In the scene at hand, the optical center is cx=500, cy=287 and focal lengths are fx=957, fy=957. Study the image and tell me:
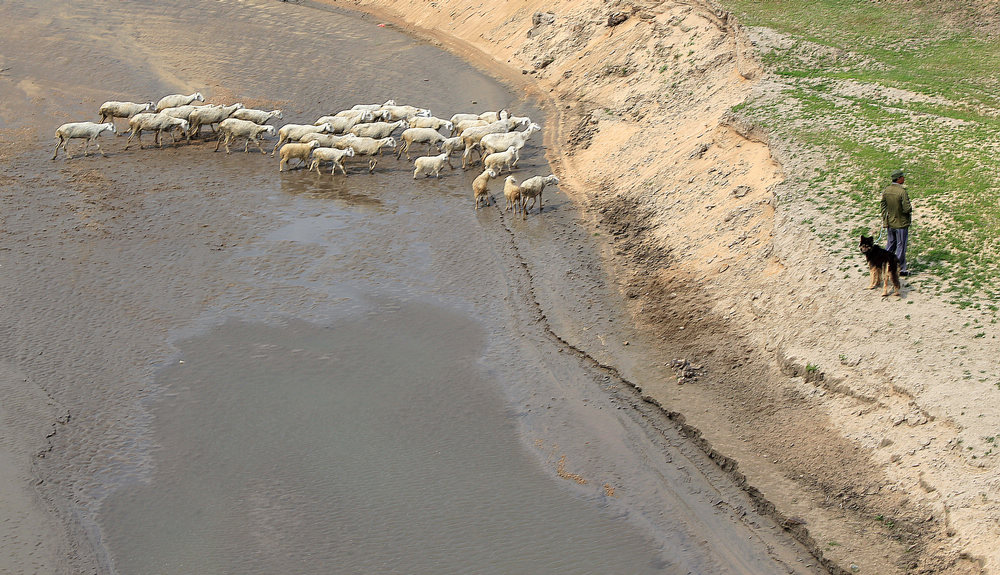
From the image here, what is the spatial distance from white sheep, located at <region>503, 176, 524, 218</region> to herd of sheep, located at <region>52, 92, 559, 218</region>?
622 millimetres

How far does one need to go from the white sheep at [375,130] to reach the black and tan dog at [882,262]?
48.5 feet

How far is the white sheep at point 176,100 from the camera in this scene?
91.4 feet

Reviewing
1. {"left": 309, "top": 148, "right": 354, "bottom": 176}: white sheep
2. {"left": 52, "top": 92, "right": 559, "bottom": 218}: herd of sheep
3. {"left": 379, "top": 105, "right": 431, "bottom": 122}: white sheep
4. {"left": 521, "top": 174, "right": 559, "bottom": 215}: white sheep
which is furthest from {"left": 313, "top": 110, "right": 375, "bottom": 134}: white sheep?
{"left": 521, "top": 174, "right": 559, "bottom": 215}: white sheep

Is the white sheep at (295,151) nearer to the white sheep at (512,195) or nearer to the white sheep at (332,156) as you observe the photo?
the white sheep at (332,156)

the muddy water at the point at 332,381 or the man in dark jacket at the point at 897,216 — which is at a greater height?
the man in dark jacket at the point at 897,216

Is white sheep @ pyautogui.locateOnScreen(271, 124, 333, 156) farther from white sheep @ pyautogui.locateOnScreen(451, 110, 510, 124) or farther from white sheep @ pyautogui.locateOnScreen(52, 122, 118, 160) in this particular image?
white sheep @ pyautogui.locateOnScreen(52, 122, 118, 160)

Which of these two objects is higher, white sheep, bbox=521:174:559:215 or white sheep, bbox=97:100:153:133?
white sheep, bbox=97:100:153:133

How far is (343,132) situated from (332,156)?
8.75 ft

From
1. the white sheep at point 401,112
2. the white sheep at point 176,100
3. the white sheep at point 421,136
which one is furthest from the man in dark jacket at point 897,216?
the white sheep at point 176,100

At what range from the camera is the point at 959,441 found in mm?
11805

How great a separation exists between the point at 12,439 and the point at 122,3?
30812 millimetres

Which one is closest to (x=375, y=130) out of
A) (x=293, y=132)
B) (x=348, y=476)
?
(x=293, y=132)

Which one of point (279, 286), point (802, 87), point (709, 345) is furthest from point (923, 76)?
point (279, 286)

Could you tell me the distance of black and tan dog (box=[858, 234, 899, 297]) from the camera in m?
14.5
